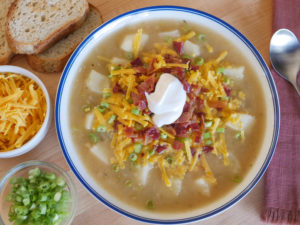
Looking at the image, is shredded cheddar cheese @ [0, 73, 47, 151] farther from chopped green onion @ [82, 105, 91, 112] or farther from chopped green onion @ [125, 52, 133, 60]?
chopped green onion @ [125, 52, 133, 60]

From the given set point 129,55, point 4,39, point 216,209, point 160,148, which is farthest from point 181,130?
point 4,39

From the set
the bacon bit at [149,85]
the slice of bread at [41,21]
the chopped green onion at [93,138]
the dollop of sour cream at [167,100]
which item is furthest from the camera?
the slice of bread at [41,21]

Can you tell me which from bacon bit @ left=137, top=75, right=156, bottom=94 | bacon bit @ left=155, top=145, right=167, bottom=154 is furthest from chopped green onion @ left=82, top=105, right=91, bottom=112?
bacon bit @ left=155, top=145, right=167, bottom=154

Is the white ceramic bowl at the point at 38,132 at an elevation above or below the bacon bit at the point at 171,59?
below

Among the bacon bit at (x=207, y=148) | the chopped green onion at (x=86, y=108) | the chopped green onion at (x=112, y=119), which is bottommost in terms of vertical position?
the bacon bit at (x=207, y=148)

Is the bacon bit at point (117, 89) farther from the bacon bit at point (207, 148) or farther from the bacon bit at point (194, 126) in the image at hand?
the bacon bit at point (207, 148)

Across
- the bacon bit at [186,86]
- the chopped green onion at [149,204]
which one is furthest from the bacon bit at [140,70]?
the chopped green onion at [149,204]

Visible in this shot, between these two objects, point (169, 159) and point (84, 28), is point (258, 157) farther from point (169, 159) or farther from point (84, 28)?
point (84, 28)

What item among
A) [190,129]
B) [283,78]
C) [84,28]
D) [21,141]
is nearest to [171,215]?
[190,129]
